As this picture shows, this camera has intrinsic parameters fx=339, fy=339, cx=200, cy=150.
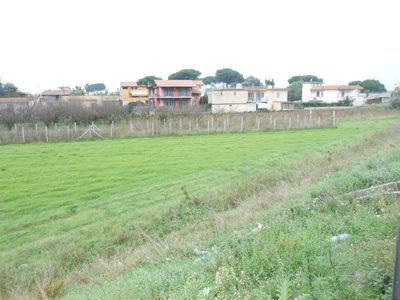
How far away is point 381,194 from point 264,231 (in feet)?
8.09

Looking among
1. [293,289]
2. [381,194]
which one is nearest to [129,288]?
[293,289]

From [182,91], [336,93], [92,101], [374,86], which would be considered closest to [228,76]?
[336,93]

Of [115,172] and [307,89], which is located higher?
[307,89]

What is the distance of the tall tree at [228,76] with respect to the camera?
95.8 m

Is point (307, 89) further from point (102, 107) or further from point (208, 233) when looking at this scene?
point (208, 233)

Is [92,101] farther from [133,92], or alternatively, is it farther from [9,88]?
[9,88]

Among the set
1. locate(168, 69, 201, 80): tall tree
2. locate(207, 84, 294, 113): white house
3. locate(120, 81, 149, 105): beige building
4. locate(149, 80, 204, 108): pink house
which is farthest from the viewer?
locate(168, 69, 201, 80): tall tree

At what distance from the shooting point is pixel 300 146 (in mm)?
23078

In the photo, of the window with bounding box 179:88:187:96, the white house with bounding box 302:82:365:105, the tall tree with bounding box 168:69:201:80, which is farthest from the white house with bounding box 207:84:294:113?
the tall tree with bounding box 168:69:201:80

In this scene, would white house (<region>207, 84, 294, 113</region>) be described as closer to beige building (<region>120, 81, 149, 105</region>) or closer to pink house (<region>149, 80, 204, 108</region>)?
pink house (<region>149, 80, 204, 108</region>)

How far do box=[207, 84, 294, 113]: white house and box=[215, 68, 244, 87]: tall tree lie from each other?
3049 cm

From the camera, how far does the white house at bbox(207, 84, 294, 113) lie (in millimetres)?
58844

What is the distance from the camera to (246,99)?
60781mm

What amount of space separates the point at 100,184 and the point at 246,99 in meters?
49.1
